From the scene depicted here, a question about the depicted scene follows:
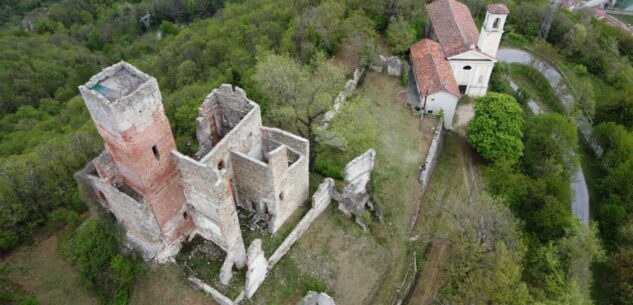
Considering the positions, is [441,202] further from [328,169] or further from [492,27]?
[492,27]

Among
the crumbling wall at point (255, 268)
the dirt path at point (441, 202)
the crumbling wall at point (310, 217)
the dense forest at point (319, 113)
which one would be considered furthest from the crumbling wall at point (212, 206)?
the dirt path at point (441, 202)

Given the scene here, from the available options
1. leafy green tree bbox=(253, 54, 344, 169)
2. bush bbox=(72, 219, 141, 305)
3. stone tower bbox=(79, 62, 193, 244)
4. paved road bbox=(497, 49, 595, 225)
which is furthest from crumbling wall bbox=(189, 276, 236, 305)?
paved road bbox=(497, 49, 595, 225)

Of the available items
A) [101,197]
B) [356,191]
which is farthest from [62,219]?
[356,191]

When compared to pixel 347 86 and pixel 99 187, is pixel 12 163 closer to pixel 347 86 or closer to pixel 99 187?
pixel 99 187

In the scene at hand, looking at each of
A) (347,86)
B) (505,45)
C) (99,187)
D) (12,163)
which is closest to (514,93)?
(505,45)

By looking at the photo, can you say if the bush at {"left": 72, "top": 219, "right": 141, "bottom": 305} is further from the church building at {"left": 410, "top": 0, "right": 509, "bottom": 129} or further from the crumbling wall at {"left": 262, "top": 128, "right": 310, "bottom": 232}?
the church building at {"left": 410, "top": 0, "right": 509, "bottom": 129}

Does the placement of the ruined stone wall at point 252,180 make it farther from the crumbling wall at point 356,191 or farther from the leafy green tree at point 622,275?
the leafy green tree at point 622,275
